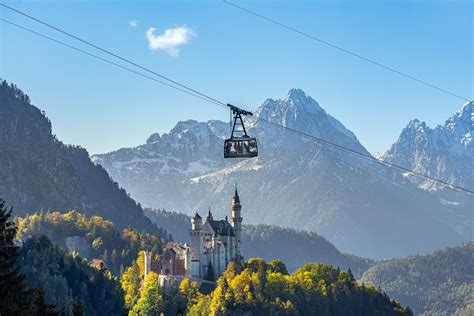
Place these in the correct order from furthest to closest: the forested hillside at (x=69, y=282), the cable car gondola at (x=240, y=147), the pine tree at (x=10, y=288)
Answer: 1. the forested hillside at (x=69, y=282)
2. the cable car gondola at (x=240, y=147)
3. the pine tree at (x=10, y=288)

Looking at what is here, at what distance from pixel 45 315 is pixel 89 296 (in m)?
138

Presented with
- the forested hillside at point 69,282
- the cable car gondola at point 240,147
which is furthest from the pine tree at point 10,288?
the forested hillside at point 69,282

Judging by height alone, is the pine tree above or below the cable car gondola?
below

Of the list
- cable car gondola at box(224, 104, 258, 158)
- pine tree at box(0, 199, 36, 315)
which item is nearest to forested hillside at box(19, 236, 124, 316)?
cable car gondola at box(224, 104, 258, 158)

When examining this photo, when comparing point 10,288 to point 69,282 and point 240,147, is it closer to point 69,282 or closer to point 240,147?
point 240,147

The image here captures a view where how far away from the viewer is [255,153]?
275 ft

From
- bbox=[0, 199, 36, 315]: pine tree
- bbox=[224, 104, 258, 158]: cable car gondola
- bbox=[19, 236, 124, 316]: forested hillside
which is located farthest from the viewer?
bbox=[19, 236, 124, 316]: forested hillside

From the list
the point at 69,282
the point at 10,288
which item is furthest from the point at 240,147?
the point at 69,282

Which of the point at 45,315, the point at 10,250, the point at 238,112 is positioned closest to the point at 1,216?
the point at 10,250

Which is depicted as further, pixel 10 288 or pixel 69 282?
pixel 69 282

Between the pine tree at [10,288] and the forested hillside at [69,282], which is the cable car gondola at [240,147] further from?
the forested hillside at [69,282]

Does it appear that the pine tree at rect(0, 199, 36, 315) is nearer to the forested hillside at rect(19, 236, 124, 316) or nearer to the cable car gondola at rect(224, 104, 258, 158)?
the cable car gondola at rect(224, 104, 258, 158)

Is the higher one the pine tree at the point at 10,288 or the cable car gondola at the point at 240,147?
the cable car gondola at the point at 240,147

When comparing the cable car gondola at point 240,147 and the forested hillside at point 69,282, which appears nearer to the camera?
the cable car gondola at point 240,147
